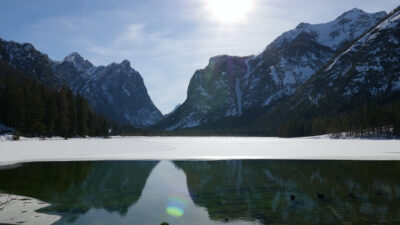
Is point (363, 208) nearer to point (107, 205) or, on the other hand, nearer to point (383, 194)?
point (383, 194)

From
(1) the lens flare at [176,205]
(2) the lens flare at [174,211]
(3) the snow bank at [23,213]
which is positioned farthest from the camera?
(1) the lens flare at [176,205]

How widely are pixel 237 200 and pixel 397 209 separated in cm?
736

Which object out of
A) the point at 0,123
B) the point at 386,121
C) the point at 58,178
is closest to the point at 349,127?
the point at 386,121

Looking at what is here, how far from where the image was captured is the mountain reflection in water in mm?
12961

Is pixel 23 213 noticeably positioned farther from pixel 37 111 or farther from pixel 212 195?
pixel 37 111

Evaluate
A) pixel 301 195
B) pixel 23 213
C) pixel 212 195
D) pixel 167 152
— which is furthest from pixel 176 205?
pixel 167 152

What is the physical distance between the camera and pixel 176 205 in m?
15.3

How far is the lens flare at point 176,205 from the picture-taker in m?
13.8

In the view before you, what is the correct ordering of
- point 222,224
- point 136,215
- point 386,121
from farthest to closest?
point 386,121 < point 136,215 < point 222,224

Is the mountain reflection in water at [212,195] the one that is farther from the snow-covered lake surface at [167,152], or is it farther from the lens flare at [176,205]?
the snow-covered lake surface at [167,152]

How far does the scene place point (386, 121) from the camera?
13988 cm

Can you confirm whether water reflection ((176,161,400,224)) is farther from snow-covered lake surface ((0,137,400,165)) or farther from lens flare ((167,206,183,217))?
snow-covered lake surface ((0,137,400,165))

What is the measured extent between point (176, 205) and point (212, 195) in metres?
3.19

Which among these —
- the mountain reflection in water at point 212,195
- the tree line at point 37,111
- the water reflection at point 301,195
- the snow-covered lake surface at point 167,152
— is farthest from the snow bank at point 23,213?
the tree line at point 37,111
